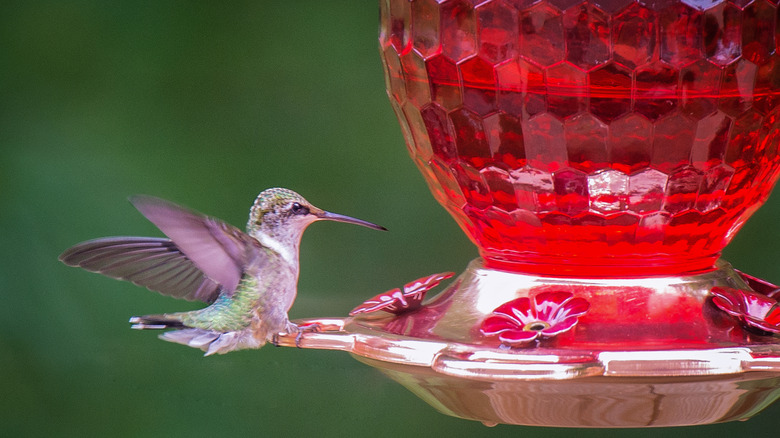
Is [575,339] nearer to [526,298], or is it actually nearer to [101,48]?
[526,298]

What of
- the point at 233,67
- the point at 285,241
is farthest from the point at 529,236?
the point at 233,67

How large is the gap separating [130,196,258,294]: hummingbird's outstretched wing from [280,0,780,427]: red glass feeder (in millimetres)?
217

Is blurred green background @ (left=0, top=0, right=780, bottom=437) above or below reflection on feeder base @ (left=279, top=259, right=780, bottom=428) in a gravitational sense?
above

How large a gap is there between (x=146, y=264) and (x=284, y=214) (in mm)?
234

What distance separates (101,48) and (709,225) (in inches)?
75.8

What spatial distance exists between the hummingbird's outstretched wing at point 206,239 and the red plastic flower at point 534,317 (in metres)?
0.44

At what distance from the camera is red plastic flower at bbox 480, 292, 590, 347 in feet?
4.07

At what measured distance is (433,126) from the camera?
1.47 meters

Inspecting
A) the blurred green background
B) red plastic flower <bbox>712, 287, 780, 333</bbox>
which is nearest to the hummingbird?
red plastic flower <bbox>712, 287, 780, 333</bbox>

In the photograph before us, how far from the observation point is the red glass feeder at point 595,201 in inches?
48.4

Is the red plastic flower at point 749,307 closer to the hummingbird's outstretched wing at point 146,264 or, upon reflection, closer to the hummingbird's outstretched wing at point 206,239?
the hummingbird's outstretched wing at point 206,239

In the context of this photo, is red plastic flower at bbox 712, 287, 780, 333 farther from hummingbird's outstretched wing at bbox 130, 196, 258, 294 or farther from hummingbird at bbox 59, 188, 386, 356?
hummingbird's outstretched wing at bbox 130, 196, 258, 294

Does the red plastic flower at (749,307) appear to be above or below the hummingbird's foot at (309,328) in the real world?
above

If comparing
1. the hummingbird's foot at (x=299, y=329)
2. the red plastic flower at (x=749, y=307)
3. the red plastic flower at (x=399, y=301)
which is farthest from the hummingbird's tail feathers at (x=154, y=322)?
the red plastic flower at (x=749, y=307)
